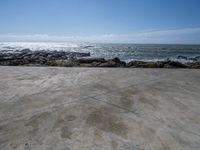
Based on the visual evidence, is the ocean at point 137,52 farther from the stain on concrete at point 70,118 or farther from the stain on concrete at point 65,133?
the stain on concrete at point 65,133

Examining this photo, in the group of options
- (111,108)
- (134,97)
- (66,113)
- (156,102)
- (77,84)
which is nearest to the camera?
(66,113)

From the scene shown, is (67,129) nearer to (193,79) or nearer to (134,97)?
(134,97)

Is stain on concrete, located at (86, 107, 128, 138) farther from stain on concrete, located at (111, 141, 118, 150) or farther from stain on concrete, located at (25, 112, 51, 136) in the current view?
stain on concrete, located at (25, 112, 51, 136)

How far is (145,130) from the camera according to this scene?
2.22 m

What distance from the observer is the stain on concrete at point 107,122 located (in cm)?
221

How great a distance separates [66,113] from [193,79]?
12.0 ft

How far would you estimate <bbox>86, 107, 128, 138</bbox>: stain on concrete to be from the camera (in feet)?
7.25

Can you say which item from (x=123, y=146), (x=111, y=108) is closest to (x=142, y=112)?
(x=111, y=108)

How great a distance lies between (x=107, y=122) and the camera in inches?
95.3

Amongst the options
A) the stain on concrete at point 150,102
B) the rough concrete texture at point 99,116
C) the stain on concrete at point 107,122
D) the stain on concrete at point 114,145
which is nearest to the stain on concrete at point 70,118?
the rough concrete texture at point 99,116

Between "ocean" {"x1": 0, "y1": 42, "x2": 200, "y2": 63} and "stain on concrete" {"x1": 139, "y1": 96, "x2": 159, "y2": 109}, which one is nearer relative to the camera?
"stain on concrete" {"x1": 139, "y1": 96, "x2": 159, "y2": 109}

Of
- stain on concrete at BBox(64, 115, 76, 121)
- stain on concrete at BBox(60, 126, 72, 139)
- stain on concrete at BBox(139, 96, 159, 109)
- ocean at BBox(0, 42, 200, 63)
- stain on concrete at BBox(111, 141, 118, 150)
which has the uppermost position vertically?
stain on concrete at BBox(139, 96, 159, 109)

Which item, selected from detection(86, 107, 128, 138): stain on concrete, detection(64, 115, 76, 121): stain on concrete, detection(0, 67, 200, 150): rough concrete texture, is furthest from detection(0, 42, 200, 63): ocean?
detection(64, 115, 76, 121): stain on concrete

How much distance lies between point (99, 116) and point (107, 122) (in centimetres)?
20
